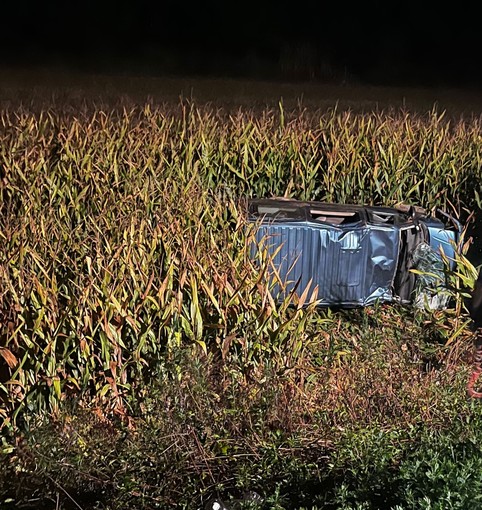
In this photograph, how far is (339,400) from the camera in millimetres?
2881

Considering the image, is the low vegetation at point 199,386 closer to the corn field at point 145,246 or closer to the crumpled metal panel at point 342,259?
the corn field at point 145,246

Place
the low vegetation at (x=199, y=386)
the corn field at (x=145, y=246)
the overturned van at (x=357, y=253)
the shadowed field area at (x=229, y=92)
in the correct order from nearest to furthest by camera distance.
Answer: the low vegetation at (x=199, y=386)
the corn field at (x=145, y=246)
the overturned van at (x=357, y=253)
the shadowed field area at (x=229, y=92)

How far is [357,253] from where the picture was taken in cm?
444

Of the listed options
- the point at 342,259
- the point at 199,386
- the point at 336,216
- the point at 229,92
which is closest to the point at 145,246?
the point at 199,386

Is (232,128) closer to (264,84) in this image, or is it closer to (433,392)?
(433,392)

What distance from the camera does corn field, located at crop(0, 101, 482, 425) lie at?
2.80m

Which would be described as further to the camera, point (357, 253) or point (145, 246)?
point (357, 253)

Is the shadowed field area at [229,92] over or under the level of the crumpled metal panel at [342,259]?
over

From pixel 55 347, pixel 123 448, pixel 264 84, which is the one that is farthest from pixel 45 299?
pixel 264 84

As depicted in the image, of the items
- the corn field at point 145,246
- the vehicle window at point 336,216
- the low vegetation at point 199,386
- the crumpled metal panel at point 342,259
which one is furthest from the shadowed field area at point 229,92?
the low vegetation at point 199,386

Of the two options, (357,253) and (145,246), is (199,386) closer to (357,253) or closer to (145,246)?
(145,246)

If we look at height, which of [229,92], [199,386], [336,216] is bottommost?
[199,386]

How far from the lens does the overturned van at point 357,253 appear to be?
4332 millimetres

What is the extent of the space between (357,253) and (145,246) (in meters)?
1.46
